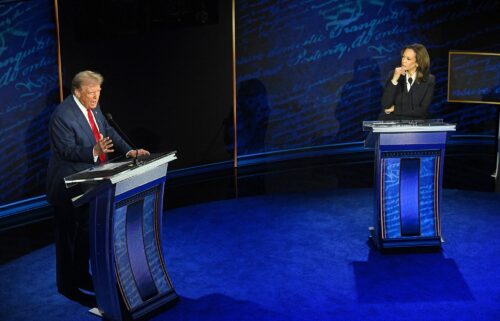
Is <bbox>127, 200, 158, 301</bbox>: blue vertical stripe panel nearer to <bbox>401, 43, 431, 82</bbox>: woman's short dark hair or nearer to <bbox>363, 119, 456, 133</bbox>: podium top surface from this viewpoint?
<bbox>363, 119, 456, 133</bbox>: podium top surface

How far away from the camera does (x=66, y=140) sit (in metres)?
3.76

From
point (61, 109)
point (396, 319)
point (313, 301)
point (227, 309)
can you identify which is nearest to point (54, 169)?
point (61, 109)

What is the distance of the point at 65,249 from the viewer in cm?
404

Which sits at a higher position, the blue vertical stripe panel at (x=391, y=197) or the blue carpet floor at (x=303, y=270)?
the blue vertical stripe panel at (x=391, y=197)

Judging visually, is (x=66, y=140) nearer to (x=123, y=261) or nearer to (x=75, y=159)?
(x=75, y=159)

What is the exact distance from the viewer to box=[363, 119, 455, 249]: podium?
4586mm

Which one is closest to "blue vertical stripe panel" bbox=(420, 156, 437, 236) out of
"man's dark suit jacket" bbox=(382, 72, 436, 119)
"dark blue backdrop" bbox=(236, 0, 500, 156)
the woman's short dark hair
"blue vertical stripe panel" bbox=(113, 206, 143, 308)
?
"man's dark suit jacket" bbox=(382, 72, 436, 119)

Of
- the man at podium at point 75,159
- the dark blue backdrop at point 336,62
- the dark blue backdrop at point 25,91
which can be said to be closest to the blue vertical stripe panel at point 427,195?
the man at podium at point 75,159

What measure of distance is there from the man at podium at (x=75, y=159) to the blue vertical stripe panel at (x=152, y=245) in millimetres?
311

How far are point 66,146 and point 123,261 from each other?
2.50 feet

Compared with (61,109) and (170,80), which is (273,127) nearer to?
(170,80)

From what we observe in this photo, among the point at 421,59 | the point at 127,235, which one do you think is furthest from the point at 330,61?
the point at 127,235

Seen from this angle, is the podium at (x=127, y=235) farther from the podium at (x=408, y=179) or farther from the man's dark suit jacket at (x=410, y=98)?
the man's dark suit jacket at (x=410, y=98)

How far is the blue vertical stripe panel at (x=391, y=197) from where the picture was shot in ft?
15.4
